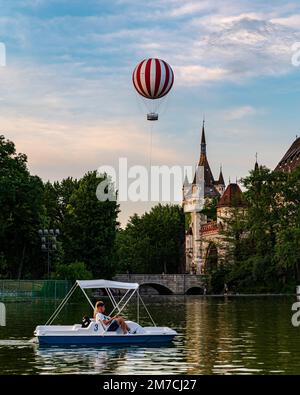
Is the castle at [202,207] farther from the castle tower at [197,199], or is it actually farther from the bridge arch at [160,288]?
the bridge arch at [160,288]

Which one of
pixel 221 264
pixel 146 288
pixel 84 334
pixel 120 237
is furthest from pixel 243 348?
pixel 120 237

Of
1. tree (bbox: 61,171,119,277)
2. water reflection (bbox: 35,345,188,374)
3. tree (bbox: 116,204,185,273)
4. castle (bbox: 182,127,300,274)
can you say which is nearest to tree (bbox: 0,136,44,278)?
tree (bbox: 61,171,119,277)

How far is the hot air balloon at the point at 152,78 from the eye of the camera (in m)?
47.4

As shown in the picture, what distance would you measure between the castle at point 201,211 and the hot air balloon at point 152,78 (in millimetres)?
74947

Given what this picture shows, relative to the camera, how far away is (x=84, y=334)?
28.8m

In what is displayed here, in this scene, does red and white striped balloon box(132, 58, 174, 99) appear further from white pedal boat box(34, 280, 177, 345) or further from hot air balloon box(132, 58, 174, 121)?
white pedal boat box(34, 280, 177, 345)

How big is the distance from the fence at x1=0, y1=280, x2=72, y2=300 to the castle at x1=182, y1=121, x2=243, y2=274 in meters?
58.8

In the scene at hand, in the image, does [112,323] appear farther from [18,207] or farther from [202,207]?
[202,207]

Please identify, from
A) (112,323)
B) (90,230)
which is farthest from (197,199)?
(112,323)

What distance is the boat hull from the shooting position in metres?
28.5

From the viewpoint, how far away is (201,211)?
525 ft

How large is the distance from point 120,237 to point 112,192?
1853 inches

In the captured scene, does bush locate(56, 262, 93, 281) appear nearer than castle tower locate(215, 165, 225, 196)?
Yes

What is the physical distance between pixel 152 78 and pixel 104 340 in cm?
2133
